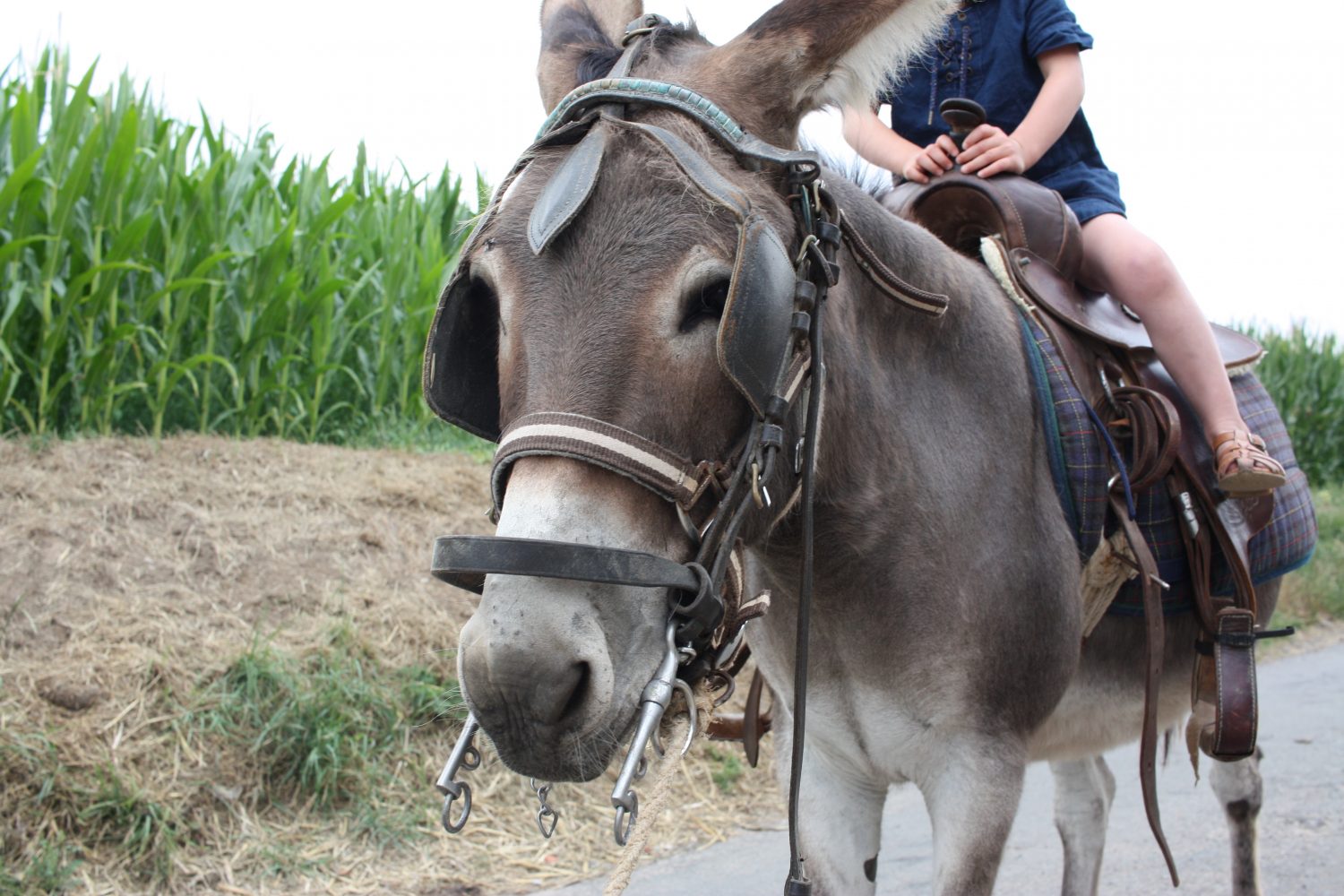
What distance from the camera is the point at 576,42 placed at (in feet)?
6.92

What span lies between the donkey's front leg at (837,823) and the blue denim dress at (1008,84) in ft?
5.34

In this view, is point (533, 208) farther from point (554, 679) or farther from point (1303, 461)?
point (1303, 461)

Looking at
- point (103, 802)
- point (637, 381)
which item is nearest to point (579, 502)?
point (637, 381)

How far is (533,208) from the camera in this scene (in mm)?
1609

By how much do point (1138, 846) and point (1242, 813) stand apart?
868 millimetres

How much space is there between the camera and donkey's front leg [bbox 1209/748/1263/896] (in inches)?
140

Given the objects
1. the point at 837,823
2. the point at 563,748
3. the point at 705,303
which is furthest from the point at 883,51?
the point at 837,823

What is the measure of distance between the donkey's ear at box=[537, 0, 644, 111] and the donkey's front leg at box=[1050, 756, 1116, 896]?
8.83 ft

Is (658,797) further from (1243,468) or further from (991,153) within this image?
(991,153)

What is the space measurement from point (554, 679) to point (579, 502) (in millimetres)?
232

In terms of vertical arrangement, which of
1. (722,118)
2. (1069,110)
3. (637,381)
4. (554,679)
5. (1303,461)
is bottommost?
(1303,461)

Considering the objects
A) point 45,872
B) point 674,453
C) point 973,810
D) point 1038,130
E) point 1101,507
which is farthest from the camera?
point 45,872

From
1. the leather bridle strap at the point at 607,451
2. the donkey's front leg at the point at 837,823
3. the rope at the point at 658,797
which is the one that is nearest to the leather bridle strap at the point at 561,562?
the leather bridle strap at the point at 607,451

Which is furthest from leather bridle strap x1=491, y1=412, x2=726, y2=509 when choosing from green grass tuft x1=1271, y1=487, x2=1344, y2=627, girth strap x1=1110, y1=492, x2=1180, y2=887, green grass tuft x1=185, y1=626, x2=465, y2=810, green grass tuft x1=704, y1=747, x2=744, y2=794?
green grass tuft x1=1271, y1=487, x2=1344, y2=627
